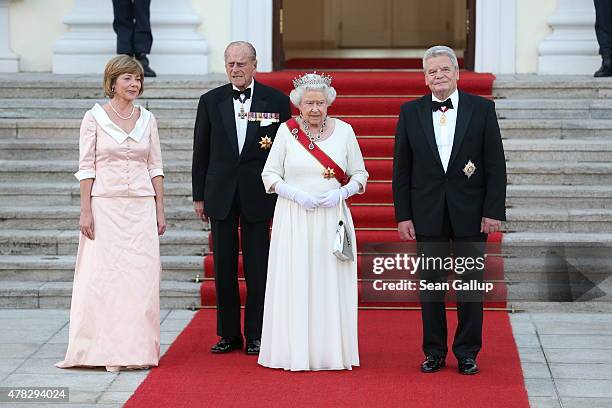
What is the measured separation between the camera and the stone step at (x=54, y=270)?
8.73 meters

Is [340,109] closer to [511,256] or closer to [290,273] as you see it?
[511,256]

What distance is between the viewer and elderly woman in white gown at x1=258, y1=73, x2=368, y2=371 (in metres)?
6.75

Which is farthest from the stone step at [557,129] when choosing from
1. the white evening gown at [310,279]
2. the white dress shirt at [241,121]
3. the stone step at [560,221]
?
the white evening gown at [310,279]

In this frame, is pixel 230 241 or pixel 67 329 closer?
pixel 230 241

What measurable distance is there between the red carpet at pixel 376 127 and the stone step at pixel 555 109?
341 millimetres

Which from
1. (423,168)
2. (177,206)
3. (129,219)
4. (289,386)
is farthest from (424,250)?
(177,206)

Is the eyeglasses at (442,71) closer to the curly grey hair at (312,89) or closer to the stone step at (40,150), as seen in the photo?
the curly grey hair at (312,89)

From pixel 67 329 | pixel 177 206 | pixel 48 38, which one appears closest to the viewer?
pixel 67 329

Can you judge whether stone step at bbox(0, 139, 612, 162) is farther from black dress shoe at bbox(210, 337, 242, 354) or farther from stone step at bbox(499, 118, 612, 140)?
black dress shoe at bbox(210, 337, 242, 354)

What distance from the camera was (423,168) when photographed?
6734 millimetres

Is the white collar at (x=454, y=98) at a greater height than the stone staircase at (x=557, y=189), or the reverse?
the white collar at (x=454, y=98)

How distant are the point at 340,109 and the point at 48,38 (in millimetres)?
3056

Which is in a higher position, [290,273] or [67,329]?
[290,273]

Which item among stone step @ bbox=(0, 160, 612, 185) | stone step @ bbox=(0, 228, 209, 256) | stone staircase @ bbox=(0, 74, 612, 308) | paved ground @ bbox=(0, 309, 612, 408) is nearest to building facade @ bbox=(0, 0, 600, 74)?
stone staircase @ bbox=(0, 74, 612, 308)
